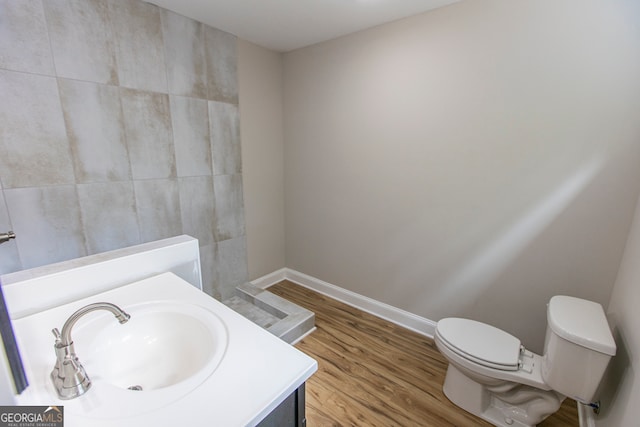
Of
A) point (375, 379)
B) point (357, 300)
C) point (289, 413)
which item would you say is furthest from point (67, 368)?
point (357, 300)

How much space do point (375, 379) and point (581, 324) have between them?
3.79 ft

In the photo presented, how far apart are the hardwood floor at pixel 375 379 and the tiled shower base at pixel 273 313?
0.10 meters

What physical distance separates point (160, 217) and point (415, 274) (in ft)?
6.59

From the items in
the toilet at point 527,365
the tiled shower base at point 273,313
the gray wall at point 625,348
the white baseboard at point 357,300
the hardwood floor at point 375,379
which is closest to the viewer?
the gray wall at point 625,348

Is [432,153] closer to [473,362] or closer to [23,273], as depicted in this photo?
[473,362]

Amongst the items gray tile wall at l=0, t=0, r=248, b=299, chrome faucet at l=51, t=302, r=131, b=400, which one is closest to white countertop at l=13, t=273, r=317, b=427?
chrome faucet at l=51, t=302, r=131, b=400

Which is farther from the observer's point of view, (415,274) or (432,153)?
(415,274)

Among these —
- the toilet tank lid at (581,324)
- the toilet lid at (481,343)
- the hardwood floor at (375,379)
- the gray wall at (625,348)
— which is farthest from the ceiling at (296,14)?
the hardwood floor at (375,379)

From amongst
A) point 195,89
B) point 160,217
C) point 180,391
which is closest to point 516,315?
point 180,391

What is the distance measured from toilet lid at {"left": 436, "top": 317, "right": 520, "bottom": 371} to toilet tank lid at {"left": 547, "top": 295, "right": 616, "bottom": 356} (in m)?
0.29

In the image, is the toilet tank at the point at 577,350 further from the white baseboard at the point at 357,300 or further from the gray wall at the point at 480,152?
the white baseboard at the point at 357,300

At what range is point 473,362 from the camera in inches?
57.6

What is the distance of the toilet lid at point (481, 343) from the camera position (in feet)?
4.71

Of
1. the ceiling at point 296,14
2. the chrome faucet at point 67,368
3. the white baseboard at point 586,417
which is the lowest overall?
the white baseboard at point 586,417
